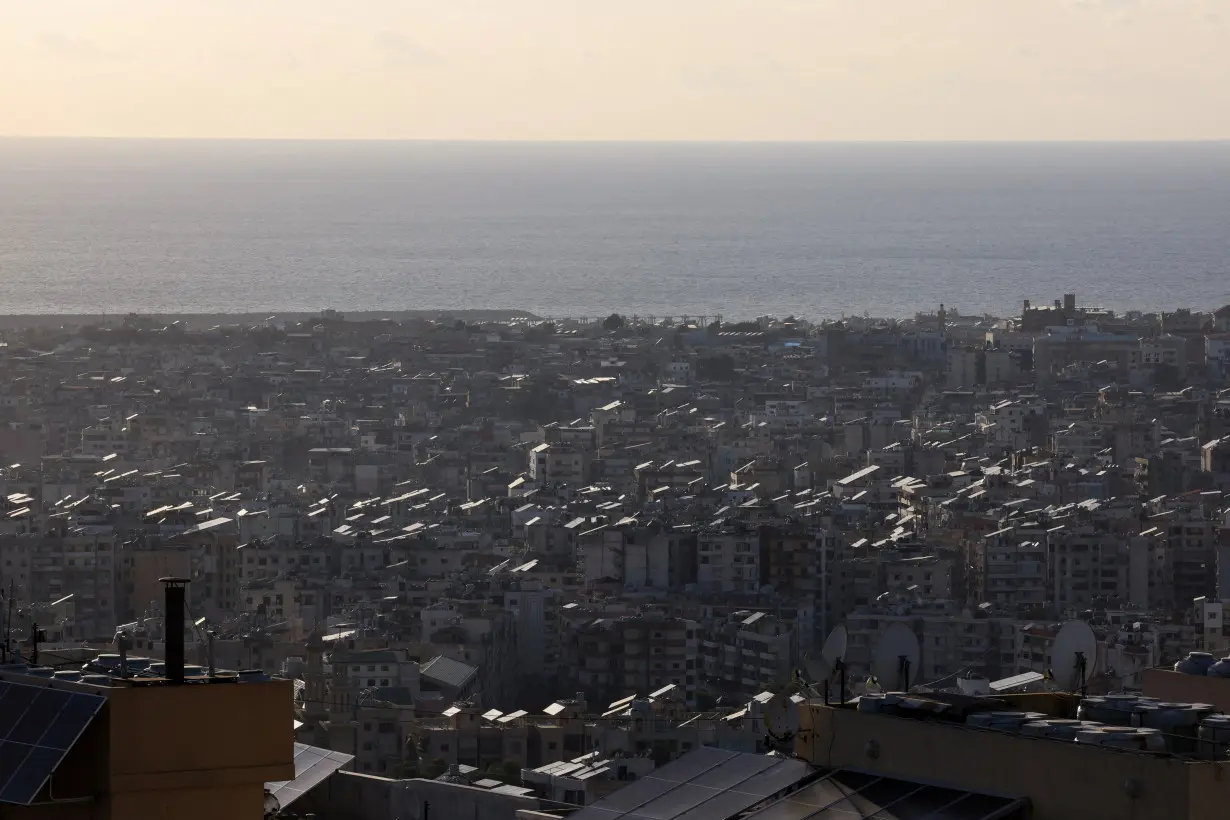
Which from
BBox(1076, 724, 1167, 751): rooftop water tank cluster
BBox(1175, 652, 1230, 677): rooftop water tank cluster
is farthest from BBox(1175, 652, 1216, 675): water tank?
BBox(1076, 724, 1167, 751): rooftop water tank cluster

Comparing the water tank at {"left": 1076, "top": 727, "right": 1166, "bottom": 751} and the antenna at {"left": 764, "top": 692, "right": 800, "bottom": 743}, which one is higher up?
the water tank at {"left": 1076, "top": 727, "right": 1166, "bottom": 751}

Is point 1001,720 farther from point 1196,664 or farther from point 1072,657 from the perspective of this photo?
point 1196,664

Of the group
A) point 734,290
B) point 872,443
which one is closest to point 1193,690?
point 872,443

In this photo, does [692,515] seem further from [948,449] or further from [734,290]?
[734,290]

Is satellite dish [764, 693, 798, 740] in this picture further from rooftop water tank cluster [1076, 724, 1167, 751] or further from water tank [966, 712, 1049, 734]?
rooftop water tank cluster [1076, 724, 1167, 751]

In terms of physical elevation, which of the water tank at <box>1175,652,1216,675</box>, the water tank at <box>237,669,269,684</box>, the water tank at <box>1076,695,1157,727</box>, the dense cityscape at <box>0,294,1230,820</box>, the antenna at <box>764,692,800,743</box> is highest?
the water tank at <box>237,669,269,684</box>

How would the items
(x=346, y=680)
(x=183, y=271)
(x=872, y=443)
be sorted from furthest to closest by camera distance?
1. (x=183, y=271)
2. (x=872, y=443)
3. (x=346, y=680)

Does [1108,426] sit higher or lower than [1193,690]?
lower

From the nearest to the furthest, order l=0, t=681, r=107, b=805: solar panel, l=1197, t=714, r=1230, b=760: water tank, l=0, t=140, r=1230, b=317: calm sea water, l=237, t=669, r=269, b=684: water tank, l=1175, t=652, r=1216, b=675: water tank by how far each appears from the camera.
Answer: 1. l=0, t=681, r=107, b=805: solar panel
2. l=237, t=669, r=269, b=684: water tank
3. l=1197, t=714, r=1230, b=760: water tank
4. l=1175, t=652, r=1216, b=675: water tank
5. l=0, t=140, r=1230, b=317: calm sea water

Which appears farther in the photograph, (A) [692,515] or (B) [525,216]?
(B) [525,216]
